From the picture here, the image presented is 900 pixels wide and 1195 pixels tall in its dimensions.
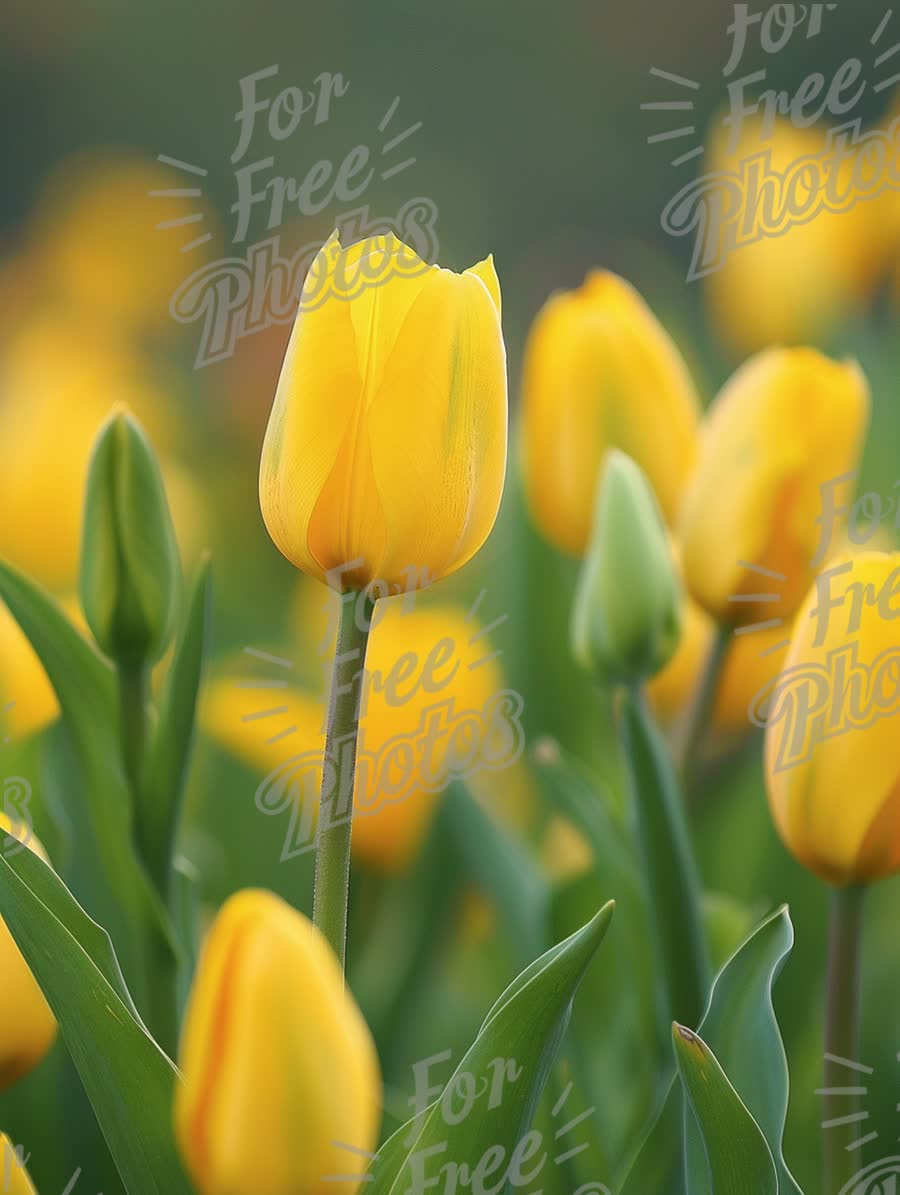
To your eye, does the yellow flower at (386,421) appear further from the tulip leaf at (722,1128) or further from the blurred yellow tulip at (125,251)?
the blurred yellow tulip at (125,251)

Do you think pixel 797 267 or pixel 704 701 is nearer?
pixel 704 701

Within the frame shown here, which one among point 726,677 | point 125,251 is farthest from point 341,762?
point 125,251

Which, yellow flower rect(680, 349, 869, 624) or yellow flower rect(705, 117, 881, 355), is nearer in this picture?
yellow flower rect(680, 349, 869, 624)

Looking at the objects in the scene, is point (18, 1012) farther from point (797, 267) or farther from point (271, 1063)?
point (797, 267)

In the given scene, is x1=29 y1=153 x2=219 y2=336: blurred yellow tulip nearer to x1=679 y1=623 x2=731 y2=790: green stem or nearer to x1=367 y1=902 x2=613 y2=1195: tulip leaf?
x1=679 y1=623 x2=731 y2=790: green stem

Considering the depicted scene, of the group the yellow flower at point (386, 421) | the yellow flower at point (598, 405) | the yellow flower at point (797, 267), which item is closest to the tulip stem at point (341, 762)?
the yellow flower at point (386, 421)

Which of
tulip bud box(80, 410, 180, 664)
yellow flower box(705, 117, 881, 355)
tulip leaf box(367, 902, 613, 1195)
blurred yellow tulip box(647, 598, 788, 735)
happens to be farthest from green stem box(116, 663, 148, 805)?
yellow flower box(705, 117, 881, 355)

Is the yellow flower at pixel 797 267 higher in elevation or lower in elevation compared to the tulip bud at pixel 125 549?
higher
